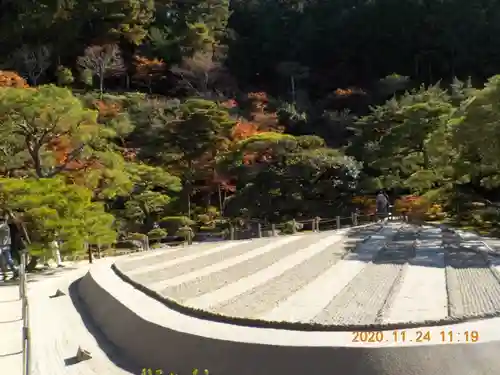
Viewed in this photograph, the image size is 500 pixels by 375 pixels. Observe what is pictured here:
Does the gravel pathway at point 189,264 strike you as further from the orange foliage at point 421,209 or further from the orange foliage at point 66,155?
the orange foliage at point 421,209

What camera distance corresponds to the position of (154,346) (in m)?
4.34

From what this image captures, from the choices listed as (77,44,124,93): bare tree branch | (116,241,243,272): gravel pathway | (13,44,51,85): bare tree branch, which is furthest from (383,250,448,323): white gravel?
(13,44,51,85): bare tree branch

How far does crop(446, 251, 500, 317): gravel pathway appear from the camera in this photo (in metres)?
4.07

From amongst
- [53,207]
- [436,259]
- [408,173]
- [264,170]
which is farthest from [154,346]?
[408,173]

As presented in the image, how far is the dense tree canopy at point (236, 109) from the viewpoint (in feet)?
37.8

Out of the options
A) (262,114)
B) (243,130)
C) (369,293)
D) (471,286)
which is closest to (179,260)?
(369,293)

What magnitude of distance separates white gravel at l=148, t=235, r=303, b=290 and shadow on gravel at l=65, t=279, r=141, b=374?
774 mm

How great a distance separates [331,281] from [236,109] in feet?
74.6

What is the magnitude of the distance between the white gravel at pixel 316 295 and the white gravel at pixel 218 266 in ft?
5.23

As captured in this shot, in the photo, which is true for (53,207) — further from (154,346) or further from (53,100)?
(154,346)

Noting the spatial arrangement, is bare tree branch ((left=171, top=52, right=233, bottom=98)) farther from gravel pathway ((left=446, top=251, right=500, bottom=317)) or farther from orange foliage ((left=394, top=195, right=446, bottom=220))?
gravel pathway ((left=446, top=251, right=500, bottom=317))

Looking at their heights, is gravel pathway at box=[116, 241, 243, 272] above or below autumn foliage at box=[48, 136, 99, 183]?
below

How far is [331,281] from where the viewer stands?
5723 mm

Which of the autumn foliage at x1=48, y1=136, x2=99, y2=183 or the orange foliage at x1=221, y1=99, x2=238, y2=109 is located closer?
the autumn foliage at x1=48, y1=136, x2=99, y2=183
